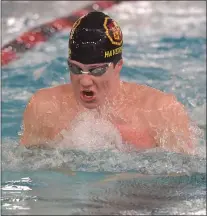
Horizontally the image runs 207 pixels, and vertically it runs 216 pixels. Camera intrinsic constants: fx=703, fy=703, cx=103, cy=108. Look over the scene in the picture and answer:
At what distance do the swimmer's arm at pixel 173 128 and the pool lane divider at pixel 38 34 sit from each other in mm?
2146

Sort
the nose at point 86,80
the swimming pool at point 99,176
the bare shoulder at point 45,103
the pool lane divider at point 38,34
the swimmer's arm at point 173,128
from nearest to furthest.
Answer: the swimming pool at point 99,176 < the nose at point 86,80 < the swimmer's arm at point 173,128 < the bare shoulder at point 45,103 < the pool lane divider at point 38,34

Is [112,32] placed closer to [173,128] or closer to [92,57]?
[92,57]

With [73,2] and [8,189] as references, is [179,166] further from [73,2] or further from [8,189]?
[73,2]

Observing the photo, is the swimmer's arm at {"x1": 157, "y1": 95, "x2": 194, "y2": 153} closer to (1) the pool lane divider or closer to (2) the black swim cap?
(2) the black swim cap

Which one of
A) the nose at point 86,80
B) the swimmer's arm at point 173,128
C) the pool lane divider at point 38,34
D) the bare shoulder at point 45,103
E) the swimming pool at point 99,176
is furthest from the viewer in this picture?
the pool lane divider at point 38,34

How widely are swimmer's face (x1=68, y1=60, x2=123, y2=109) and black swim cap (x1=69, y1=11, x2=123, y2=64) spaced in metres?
0.03

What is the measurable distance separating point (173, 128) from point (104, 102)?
332 mm

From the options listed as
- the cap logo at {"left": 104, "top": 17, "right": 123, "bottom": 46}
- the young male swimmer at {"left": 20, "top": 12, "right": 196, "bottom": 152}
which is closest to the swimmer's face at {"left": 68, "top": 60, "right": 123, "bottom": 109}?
the young male swimmer at {"left": 20, "top": 12, "right": 196, "bottom": 152}

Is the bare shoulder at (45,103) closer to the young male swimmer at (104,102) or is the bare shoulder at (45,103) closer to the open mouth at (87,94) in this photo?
the young male swimmer at (104,102)

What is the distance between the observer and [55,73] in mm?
4902

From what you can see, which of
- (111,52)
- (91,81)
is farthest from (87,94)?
(111,52)

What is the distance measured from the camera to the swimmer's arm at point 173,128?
3.12 m

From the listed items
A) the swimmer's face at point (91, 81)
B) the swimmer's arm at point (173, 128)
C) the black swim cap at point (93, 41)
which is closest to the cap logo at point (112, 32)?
the black swim cap at point (93, 41)

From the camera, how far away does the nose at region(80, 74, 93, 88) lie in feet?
9.85
